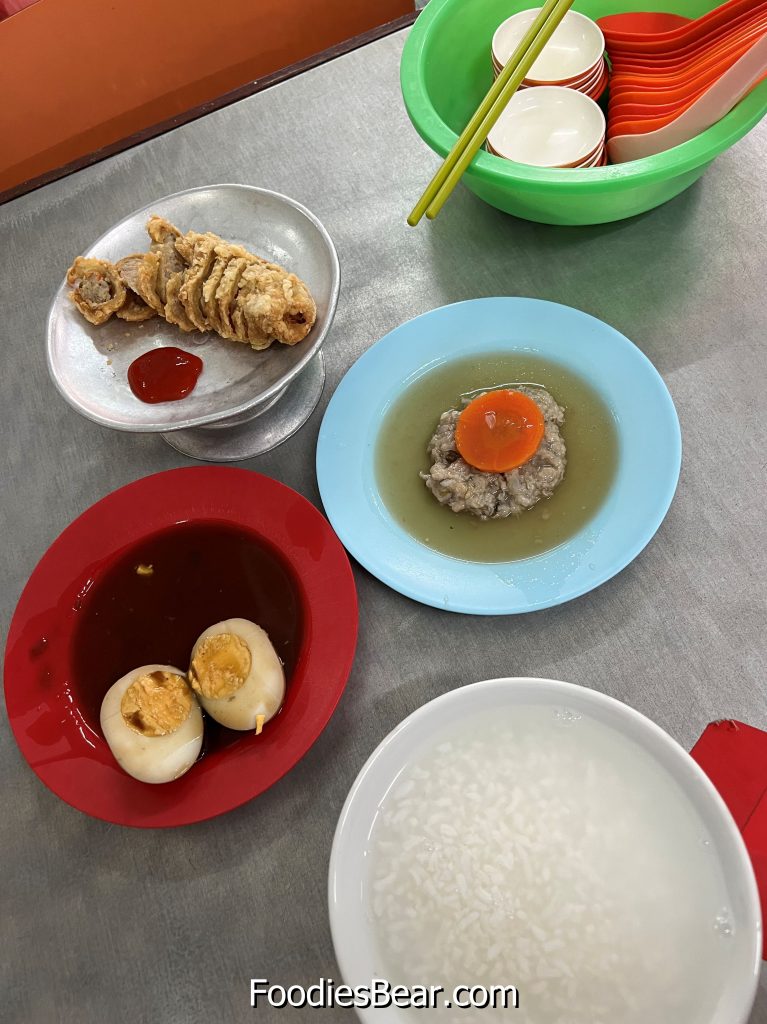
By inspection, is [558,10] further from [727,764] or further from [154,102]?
[154,102]

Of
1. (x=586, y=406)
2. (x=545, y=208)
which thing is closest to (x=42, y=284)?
(x=545, y=208)

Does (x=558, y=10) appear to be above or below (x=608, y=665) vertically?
above

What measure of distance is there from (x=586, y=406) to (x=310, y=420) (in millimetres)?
526

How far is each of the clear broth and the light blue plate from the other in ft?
0.06

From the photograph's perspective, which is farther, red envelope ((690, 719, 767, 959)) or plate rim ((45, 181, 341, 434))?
plate rim ((45, 181, 341, 434))

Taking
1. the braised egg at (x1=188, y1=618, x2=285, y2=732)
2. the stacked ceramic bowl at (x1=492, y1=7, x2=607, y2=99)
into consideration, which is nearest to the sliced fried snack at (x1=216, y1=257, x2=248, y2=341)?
the braised egg at (x1=188, y1=618, x2=285, y2=732)

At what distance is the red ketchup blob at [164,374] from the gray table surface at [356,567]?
18 centimetres

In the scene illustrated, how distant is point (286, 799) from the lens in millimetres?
1190

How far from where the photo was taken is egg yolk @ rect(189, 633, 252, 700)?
3.65 ft

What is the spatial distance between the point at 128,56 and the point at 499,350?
5.05 ft

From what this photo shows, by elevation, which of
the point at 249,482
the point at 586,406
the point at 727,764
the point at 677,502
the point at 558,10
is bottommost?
the point at 727,764

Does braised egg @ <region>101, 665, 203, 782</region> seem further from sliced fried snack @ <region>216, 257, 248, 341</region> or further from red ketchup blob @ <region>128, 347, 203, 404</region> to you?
sliced fried snack @ <region>216, 257, 248, 341</region>

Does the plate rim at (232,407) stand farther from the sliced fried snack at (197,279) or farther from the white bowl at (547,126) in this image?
the white bowl at (547,126)

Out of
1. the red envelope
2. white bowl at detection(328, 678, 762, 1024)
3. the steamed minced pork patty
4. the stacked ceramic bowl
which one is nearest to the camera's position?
white bowl at detection(328, 678, 762, 1024)
